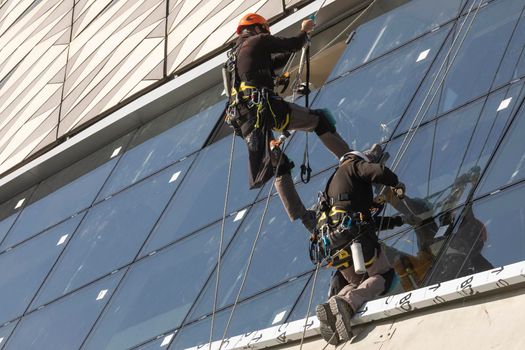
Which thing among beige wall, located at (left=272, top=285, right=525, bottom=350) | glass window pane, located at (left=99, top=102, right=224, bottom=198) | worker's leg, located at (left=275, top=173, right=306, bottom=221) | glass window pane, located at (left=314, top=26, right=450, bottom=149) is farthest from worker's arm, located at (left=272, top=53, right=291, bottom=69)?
glass window pane, located at (left=99, top=102, right=224, bottom=198)

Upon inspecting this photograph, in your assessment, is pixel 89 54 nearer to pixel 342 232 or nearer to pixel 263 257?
pixel 263 257

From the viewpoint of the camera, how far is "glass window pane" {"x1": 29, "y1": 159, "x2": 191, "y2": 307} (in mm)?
13570

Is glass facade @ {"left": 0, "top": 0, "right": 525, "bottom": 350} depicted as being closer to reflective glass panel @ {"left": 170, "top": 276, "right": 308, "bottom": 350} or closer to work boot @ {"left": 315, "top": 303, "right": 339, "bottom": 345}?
reflective glass panel @ {"left": 170, "top": 276, "right": 308, "bottom": 350}

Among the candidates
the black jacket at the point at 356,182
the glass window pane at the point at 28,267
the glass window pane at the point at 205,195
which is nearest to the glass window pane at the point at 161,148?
the glass window pane at the point at 205,195

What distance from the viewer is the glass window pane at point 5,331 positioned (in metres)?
14.1

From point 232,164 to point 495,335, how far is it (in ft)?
18.8

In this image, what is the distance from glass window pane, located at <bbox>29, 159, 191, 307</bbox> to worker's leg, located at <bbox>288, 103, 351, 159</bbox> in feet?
10.4

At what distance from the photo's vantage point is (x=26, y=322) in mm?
14016

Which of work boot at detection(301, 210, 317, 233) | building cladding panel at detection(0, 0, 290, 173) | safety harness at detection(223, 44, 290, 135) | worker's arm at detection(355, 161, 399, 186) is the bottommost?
worker's arm at detection(355, 161, 399, 186)

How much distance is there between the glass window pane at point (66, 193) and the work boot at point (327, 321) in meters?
6.81

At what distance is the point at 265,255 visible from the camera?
36.3ft

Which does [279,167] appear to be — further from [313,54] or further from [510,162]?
[313,54]

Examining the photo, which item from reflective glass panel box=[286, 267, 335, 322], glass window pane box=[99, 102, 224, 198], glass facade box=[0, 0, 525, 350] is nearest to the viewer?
glass facade box=[0, 0, 525, 350]

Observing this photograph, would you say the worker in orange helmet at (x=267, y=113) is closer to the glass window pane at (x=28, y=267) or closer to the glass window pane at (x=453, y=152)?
the glass window pane at (x=453, y=152)
